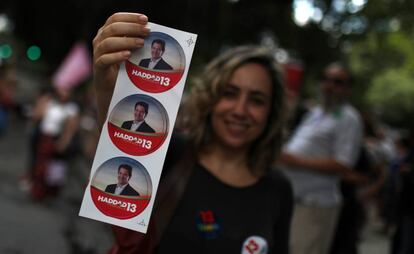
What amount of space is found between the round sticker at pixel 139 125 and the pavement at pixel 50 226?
3.57m

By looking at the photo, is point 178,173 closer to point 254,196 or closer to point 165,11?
point 254,196

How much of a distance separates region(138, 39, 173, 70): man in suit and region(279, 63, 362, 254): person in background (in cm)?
268

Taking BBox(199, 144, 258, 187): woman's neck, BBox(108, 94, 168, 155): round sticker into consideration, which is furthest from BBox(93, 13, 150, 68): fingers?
BBox(199, 144, 258, 187): woman's neck

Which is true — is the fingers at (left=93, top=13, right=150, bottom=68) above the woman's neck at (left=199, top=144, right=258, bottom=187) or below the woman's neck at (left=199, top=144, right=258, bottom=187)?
above

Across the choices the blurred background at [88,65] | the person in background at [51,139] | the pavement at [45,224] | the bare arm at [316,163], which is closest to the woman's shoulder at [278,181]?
the blurred background at [88,65]

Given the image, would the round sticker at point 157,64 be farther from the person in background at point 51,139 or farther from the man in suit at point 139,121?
the person in background at point 51,139

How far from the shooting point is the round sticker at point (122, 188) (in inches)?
55.8

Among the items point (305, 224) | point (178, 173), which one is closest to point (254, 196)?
point (178, 173)

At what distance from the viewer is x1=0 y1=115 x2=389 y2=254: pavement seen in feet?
19.5

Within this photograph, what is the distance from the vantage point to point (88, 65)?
47.1 ft

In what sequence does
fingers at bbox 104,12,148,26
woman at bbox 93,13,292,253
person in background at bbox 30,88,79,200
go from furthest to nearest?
person in background at bbox 30,88,79,200 < woman at bbox 93,13,292,253 < fingers at bbox 104,12,148,26

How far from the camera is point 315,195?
4055 mm

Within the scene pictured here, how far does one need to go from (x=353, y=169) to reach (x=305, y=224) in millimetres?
629

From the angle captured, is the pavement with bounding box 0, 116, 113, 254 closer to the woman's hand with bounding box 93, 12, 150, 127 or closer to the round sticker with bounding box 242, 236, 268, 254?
the round sticker with bounding box 242, 236, 268, 254
